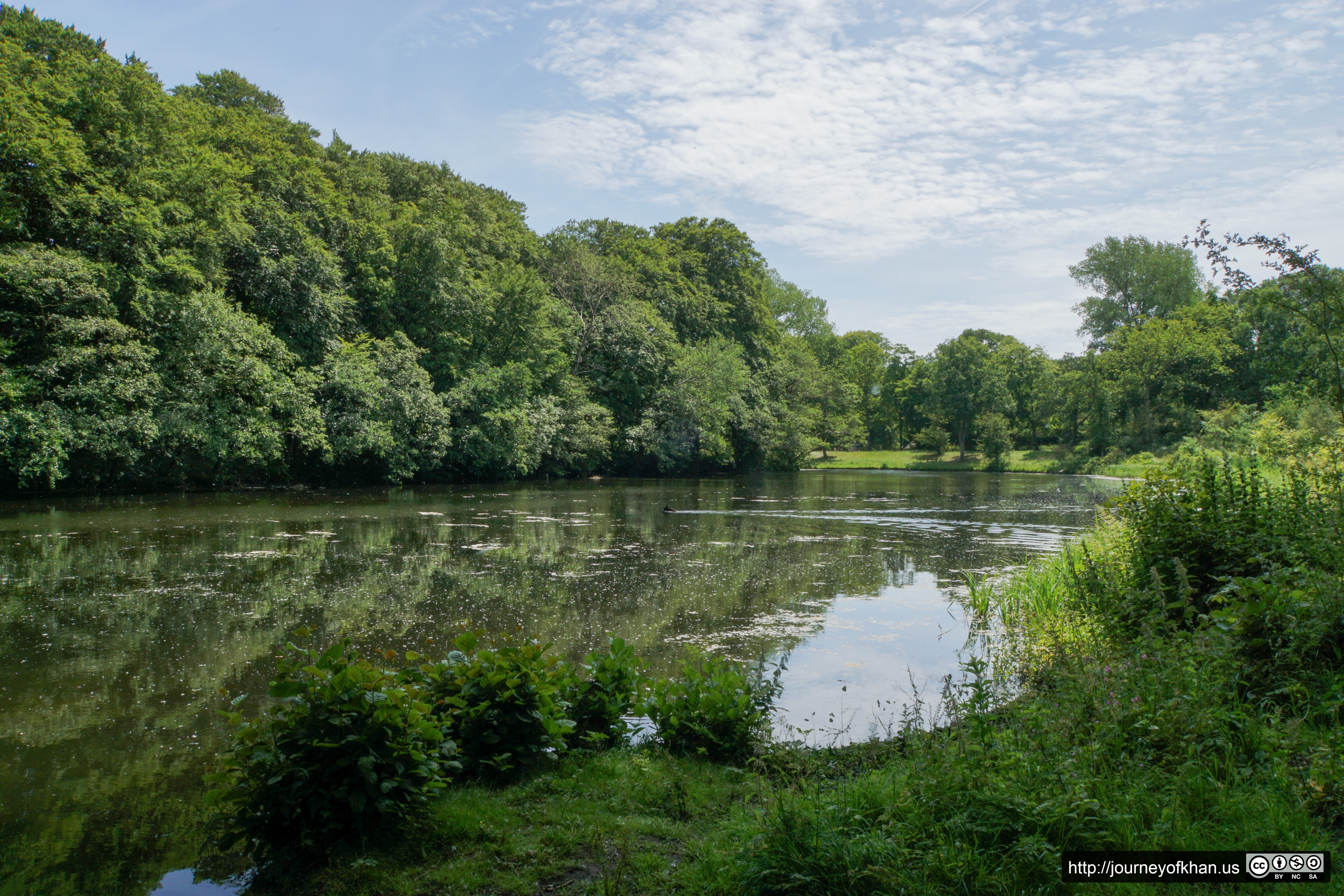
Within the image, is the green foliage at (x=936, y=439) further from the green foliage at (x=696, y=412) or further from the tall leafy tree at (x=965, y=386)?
the green foliage at (x=696, y=412)

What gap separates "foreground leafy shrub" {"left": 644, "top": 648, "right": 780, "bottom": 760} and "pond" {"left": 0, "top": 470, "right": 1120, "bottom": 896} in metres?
0.64

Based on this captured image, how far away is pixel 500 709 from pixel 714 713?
1.47 m

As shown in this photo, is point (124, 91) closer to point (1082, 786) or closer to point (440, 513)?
point (440, 513)

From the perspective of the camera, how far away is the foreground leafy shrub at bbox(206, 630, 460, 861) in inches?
138

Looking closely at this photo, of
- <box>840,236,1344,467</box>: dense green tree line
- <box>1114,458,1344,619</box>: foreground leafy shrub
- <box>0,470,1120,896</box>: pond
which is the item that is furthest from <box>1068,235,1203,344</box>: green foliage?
<box>1114,458,1344,619</box>: foreground leafy shrub

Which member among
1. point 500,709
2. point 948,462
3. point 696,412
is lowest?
point 500,709

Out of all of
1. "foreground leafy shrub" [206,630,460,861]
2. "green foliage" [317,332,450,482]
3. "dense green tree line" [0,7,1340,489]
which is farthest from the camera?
"green foliage" [317,332,450,482]

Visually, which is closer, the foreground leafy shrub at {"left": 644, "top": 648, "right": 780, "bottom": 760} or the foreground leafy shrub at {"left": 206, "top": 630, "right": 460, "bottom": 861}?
the foreground leafy shrub at {"left": 206, "top": 630, "right": 460, "bottom": 861}

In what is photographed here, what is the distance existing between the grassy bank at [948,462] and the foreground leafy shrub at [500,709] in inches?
2176

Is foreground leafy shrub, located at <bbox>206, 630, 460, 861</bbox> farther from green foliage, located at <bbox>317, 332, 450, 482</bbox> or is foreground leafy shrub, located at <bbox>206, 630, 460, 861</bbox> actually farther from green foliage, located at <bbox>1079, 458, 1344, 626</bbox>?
green foliage, located at <bbox>317, 332, 450, 482</bbox>

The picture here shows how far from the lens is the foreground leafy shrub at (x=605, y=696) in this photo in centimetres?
507

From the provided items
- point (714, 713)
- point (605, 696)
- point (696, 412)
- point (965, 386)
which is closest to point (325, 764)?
point (605, 696)

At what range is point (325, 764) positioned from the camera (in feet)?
11.8

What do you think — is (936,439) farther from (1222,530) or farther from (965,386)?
(1222,530)
